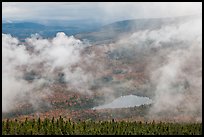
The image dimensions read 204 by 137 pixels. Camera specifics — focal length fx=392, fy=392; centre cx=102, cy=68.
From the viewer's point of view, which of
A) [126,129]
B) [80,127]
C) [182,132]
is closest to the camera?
[80,127]

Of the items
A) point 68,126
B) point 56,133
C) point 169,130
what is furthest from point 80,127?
point 169,130

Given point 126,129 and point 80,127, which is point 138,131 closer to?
point 126,129

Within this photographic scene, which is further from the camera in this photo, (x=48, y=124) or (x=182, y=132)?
(x=182, y=132)

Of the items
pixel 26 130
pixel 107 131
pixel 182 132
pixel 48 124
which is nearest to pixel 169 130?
pixel 182 132

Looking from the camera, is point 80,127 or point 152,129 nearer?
point 80,127

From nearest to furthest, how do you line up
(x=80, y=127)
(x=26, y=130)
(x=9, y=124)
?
(x=26, y=130) < (x=9, y=124) < (x=80, y=127)

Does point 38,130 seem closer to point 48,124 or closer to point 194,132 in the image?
point 48,124

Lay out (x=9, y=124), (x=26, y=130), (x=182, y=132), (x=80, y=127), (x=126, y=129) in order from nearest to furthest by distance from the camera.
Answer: (x=26, y=130)
(x=9, y=124)
(x=80, y=127)
(x=126, y=129)
(x=182, y=132)

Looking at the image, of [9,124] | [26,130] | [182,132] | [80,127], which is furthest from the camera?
[182,132]
